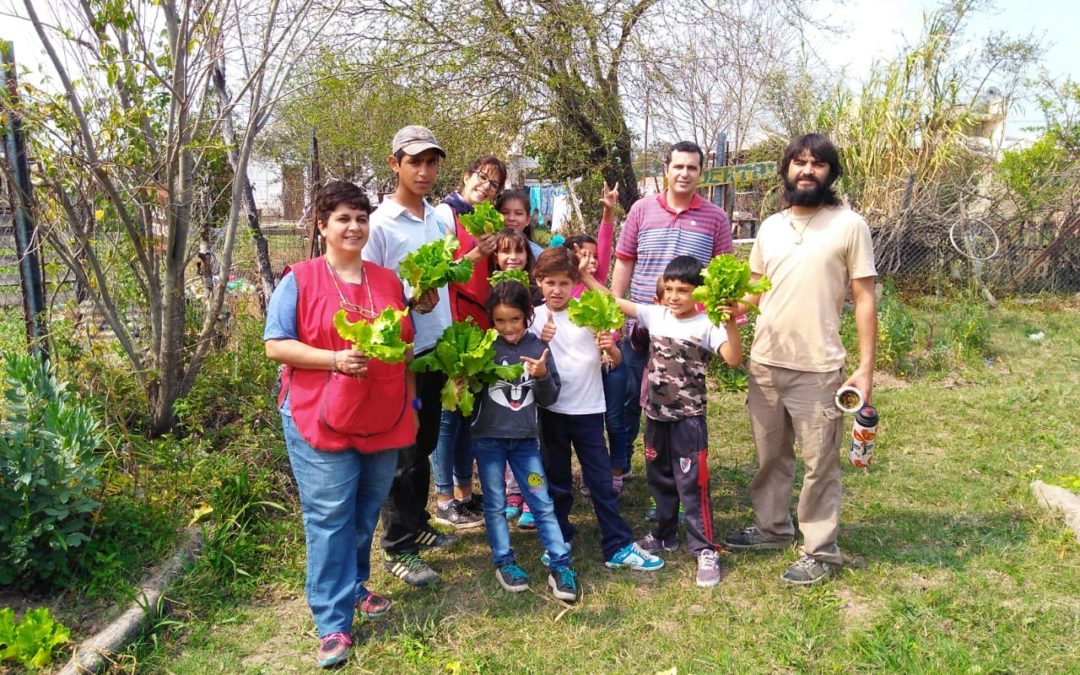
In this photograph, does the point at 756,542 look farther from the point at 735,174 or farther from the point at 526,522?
the point at 735,174

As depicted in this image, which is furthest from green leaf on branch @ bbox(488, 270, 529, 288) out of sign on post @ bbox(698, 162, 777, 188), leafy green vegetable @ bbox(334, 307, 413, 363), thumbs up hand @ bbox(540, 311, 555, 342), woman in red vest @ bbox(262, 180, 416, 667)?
sign on post @ bbox(698, 162, 777, 188)

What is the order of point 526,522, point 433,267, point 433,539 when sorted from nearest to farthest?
1. point 433,267
2. point 433,539
3. point 526,522

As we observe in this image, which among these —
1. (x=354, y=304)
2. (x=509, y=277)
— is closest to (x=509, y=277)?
(x=509, y=277)

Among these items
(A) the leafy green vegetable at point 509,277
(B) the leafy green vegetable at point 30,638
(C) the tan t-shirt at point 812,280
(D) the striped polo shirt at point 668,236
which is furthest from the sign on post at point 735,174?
(B) the leafy green vegetable at point 30,638

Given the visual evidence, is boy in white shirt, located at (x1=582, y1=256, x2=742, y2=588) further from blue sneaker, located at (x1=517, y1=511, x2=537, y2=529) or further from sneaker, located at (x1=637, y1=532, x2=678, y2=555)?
blue sneaker, located at (x1=517, y1=511, x2=537, y2=529)

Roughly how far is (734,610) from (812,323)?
4.69ft

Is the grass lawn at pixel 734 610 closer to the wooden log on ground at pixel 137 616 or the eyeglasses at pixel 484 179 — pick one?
the wooden log on ground at pixel 137 616

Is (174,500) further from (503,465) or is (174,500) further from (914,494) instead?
(914,494)

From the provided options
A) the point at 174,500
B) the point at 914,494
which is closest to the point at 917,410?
the point at 914,494

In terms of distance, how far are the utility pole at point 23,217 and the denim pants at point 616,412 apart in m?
3.32

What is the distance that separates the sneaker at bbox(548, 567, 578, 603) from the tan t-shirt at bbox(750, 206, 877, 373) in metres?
1.49

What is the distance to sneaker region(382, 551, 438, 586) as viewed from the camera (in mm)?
3598

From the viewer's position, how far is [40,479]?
310 cm

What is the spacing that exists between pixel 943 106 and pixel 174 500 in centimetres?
1187
